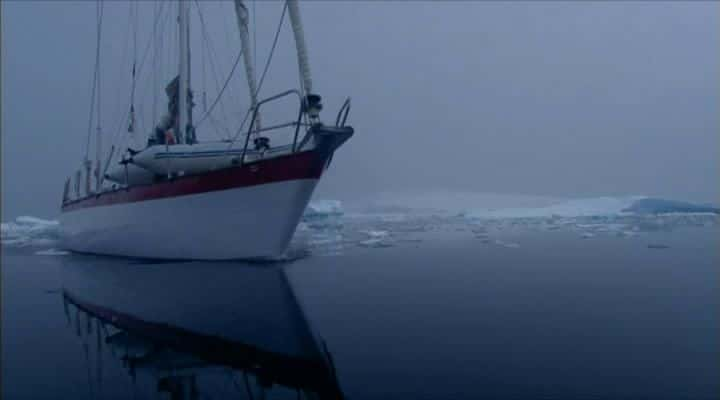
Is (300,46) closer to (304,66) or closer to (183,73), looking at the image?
(304,66)

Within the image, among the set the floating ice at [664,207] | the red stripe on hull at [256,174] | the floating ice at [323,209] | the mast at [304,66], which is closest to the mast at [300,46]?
the mast at [304,66]

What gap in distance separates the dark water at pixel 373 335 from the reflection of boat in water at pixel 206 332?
0.8 inches

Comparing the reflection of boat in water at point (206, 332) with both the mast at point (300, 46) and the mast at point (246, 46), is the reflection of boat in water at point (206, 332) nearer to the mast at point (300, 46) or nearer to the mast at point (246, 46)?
the mast at point (300, 46)

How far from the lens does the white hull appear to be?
31.4ft

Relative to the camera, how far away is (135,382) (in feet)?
10.7

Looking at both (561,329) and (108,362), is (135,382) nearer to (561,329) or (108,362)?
(108,362)

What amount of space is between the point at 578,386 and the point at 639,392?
0.36m

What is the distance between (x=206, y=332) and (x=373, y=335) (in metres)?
1.65

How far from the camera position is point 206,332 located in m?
4.45

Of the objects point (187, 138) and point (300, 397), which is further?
point (187, 138)

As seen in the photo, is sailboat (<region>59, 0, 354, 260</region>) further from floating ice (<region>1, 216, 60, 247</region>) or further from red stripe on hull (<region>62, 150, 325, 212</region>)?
floating ice (<region>1, 216, 60, 247</region>)

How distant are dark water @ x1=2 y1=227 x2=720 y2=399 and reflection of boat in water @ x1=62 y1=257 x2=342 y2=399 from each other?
0.8 inches

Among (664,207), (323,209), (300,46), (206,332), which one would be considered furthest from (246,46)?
(664,207)

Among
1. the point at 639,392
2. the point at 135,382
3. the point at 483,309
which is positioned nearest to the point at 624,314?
the point at 483,309
